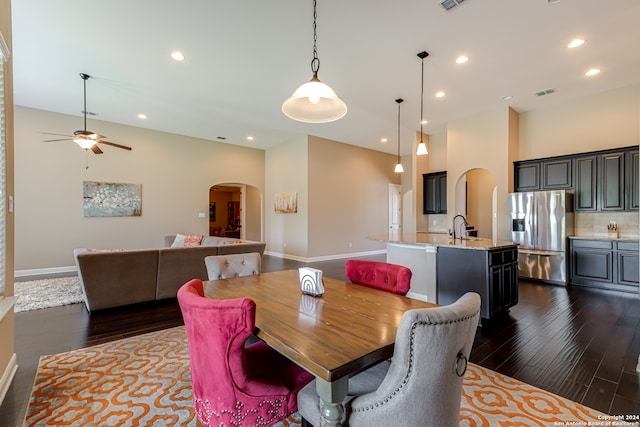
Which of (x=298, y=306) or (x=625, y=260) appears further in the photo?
(x=625, y=260)

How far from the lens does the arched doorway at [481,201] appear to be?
23.3ft

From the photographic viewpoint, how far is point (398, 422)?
0.97 metres

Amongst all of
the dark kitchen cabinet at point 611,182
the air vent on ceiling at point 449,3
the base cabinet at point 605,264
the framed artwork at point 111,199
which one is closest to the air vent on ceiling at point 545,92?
the dark kitchen cabinet at point 611,182

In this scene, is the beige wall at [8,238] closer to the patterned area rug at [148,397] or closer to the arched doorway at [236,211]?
the patterned area rug at [148,397]

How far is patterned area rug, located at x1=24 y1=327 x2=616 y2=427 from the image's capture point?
173 centimetres

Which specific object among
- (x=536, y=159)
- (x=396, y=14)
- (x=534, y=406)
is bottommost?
(x=534, y=406)

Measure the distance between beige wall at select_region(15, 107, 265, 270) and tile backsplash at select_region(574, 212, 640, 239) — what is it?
8103 mm

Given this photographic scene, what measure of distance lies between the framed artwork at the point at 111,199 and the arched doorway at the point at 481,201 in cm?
810

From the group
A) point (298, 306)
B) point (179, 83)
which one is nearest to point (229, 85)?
point (179, 83)

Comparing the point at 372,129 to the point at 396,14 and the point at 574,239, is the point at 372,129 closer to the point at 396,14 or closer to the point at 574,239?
the point at 396,14

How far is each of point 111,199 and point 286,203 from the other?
13.8ft

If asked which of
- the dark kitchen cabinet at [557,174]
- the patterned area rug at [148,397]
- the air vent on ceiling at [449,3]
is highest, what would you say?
the air vent on ceiling at [449,3]

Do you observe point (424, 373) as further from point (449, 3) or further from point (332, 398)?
point (449, 3)

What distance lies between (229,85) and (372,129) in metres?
3.72
